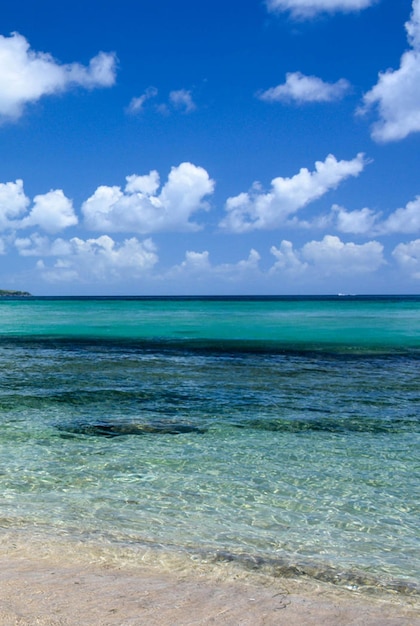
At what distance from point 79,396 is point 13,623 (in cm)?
1301

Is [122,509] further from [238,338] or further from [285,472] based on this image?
[238,338]

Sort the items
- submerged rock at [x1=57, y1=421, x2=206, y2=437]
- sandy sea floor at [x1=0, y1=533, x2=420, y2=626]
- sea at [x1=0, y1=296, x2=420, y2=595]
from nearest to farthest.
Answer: sandy sea floor at [x1=0, y1=533, x2=420, y2=626]
sea at [x1=0, y1=296, x2=420, y2=595]
submerged rock at [x1=57, y1=421, x2=206, y2=437]

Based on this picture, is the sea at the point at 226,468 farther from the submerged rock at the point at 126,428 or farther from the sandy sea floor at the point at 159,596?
the sandy sea floor at the point at 159,596

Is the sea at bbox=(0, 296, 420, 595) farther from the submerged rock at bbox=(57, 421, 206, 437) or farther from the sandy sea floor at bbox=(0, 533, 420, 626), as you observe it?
the sandy sea floor at bbox=(0, 533, 420, 626)

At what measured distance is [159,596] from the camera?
18.3 feet

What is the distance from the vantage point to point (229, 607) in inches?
214

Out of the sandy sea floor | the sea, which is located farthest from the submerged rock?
the sandy sea floor

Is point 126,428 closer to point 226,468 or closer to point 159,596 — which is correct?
point 226,468

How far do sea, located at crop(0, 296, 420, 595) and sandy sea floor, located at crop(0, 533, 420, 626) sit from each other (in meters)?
0.35

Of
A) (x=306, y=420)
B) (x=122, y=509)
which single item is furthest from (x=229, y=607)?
(x=306, y=420)

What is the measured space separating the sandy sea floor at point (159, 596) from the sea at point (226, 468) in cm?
35

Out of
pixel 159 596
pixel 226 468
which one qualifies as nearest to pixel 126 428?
pixel 226 468

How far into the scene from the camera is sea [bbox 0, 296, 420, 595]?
7222 mm

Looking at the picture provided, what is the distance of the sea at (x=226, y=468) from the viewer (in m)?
7.22
